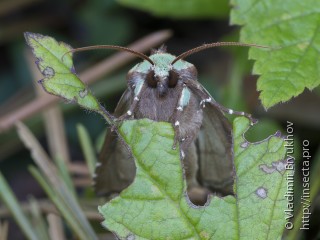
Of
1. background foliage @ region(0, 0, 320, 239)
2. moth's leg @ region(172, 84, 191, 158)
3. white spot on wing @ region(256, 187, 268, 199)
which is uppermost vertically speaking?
background foliage @ region(0, 0, 320, 239)

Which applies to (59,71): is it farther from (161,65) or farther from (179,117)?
(179,117)

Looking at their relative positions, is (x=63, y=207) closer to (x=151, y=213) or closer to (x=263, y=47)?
(x=151, y=213)

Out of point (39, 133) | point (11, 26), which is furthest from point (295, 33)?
point (11, 26)

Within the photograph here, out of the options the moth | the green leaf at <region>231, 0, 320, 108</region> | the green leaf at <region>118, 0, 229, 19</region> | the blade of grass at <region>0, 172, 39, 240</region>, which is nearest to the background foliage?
the green leaf at <region>118, 0, 229, 19</region>

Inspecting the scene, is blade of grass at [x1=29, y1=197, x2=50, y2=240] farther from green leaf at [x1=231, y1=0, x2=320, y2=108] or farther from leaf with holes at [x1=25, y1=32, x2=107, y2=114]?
green leaf at [x1=231, y1=0, x2=320, y2=108]

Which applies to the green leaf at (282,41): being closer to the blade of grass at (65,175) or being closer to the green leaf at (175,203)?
the green leaf at (175,203)

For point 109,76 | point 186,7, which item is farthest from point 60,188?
point 109,76
